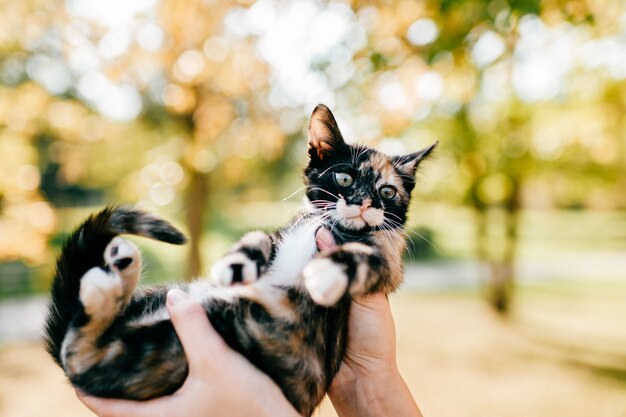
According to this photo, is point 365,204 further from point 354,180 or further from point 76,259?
point 76,259

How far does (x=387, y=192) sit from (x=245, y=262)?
37.4 inches

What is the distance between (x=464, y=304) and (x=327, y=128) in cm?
1157

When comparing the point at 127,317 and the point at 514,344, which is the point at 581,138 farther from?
the point at 127,317

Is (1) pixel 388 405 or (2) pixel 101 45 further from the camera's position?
(2) pixel 101 45

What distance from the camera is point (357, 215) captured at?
233 cm

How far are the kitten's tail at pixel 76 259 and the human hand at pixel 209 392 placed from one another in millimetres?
406

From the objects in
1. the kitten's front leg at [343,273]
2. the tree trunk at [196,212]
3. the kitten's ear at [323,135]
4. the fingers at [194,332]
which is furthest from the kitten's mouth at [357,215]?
the tree trunk at [196,212]

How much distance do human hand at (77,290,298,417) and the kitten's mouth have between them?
2.72 ft

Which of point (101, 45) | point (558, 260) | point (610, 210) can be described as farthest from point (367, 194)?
point (610, 210)

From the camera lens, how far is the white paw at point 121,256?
2154 millimetres

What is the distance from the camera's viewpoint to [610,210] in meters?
40.5

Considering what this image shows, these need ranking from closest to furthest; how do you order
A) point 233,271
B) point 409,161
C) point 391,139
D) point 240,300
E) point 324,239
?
point 233,271 < point 240,300 < point 324,239 < point 409,161 < point 391,139

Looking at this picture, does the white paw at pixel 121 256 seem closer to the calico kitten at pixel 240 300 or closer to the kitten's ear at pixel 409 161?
the calico kitten at pixel 240 300

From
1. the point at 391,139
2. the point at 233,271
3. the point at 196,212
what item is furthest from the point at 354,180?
the point at 196,212
